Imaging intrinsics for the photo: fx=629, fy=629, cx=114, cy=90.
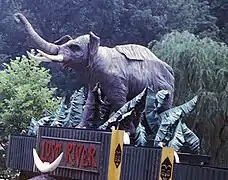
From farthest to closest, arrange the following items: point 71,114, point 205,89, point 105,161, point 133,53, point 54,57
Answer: point 205,89 → point 71,114 → point 133,53 → point 54,57 → point 105,161

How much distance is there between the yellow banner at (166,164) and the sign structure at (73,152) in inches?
56.6

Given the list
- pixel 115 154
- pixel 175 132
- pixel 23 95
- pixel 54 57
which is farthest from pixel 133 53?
pixel 23 95

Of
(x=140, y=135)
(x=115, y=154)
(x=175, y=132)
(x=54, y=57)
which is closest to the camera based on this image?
(x=115, y=154)

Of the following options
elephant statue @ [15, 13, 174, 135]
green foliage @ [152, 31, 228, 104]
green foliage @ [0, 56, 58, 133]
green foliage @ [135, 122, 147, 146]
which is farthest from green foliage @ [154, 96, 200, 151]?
green foliage @ [152, 31, 228, 104]

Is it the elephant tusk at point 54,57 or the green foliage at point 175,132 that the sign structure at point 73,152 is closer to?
the green foliage at point 175,132

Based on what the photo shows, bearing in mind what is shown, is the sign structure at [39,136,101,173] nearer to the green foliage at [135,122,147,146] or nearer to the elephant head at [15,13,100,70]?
the green foliage at [135,122,147,146]

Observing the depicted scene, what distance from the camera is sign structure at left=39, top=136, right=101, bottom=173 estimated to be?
855 cm

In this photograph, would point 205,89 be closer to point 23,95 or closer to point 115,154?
point 23,95

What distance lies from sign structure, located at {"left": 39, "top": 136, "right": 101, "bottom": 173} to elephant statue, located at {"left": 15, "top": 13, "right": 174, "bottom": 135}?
73 centimetres

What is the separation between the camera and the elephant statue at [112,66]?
395 inches

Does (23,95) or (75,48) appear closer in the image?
(75,48)

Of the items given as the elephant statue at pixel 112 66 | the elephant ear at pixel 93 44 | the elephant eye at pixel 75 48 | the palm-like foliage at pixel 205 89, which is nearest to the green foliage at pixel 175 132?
the elephant statue at pixel 112 66

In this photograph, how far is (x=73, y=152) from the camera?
895 centimetres

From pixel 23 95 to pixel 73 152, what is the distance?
19.1 feet
